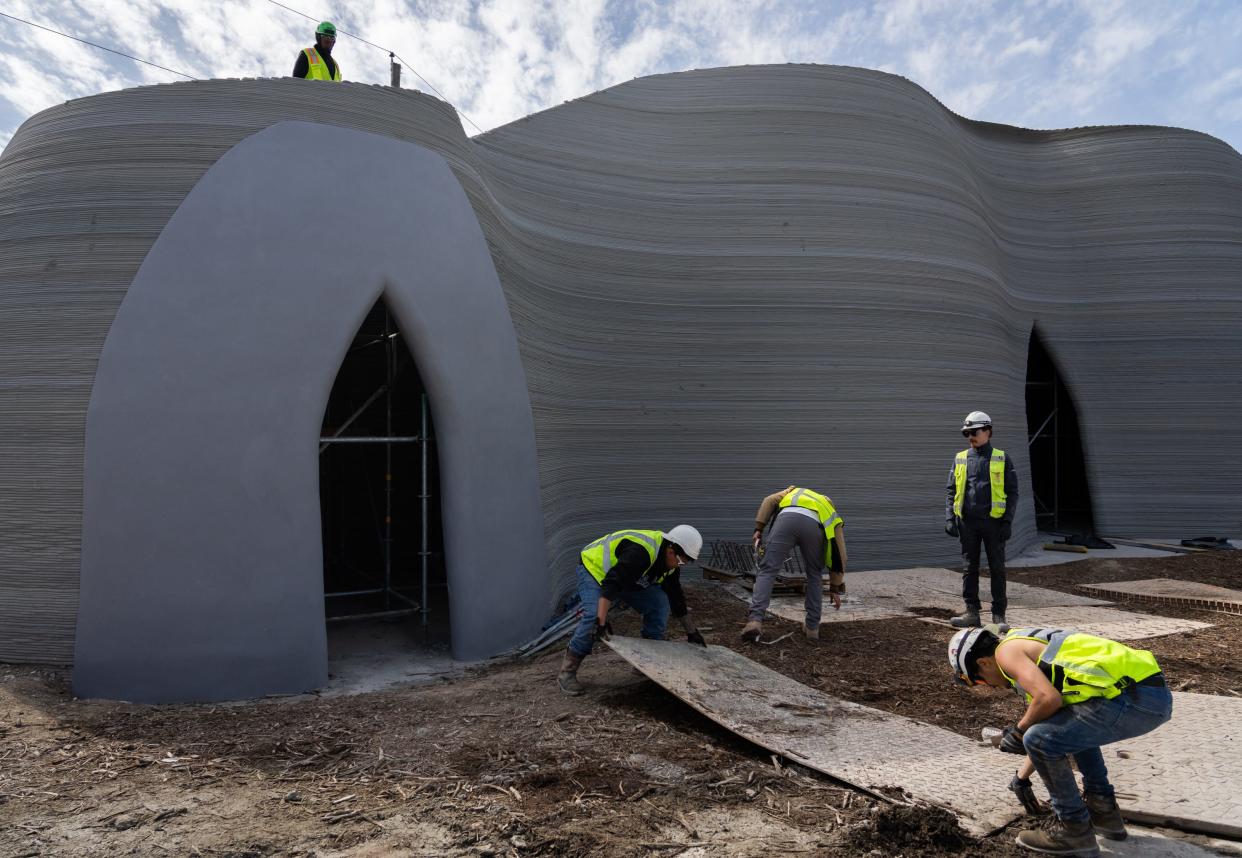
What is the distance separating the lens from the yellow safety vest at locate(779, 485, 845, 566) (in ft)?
21.0

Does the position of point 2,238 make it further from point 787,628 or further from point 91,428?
point 787,628

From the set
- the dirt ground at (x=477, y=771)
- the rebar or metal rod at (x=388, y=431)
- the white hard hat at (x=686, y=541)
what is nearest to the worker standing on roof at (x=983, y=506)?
the dirt ground at (x=477, y=771)

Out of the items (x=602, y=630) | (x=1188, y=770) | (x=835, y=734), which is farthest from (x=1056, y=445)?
(x=602, y=630)

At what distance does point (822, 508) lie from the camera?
6.46 metres

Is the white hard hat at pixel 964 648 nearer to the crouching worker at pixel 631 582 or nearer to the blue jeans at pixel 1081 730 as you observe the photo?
the blue jeans at pixel 1081 730

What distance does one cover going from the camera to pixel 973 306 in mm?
11984

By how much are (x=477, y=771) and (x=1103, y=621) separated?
5.93m

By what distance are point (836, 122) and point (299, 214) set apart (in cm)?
792

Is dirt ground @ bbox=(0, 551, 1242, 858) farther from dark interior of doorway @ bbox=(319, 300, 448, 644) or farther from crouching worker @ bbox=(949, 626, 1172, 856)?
dark interior of doorway @ bbox=(319, 300, 448, 644)

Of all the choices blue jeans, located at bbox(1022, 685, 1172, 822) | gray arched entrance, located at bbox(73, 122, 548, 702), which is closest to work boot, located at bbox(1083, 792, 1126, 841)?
blue jeans, located at bbox(1022, 685, 1172, 822)

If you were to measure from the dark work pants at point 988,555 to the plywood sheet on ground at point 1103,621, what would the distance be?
0.37 m

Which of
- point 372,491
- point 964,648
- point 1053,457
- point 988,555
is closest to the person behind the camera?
point 964,648

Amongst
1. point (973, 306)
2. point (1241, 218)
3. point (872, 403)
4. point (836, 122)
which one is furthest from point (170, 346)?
point (1241, 218)

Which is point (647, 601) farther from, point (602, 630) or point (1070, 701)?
point (1070, 701)
